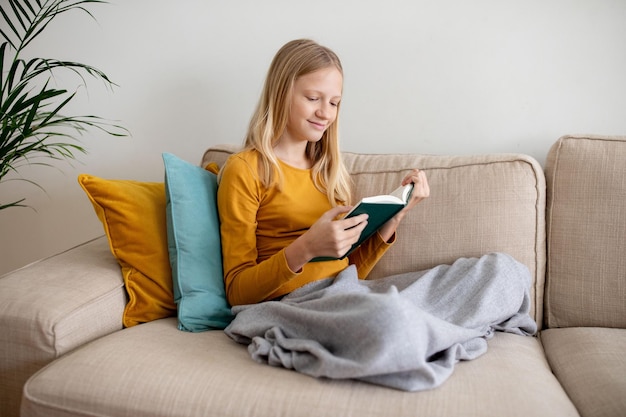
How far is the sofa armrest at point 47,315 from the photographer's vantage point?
1.36 metres

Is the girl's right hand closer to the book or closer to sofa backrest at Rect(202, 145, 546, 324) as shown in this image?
the book

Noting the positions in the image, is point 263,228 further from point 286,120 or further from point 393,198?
point 393,198

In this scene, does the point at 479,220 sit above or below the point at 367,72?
below

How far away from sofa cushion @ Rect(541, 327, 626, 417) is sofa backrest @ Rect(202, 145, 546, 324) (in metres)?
0.17

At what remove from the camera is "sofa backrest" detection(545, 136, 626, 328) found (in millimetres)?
1601

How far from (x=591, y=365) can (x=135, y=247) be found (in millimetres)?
1128

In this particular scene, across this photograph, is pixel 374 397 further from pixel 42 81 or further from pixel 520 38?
pixel 42 81

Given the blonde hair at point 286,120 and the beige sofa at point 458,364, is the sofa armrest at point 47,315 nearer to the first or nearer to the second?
the beige sofa at point 458,364

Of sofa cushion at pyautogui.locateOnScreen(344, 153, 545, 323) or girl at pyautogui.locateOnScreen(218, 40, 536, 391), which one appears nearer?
girl at pyautogui.locateOnScreen(218, 40, 536, 391)

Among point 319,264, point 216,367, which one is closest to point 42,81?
point 319,264

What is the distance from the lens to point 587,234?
1.64 m

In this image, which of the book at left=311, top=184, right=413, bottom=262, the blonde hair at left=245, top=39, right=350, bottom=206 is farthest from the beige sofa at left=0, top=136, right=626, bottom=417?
the book at left=311, top=184, right=413, bottom=262

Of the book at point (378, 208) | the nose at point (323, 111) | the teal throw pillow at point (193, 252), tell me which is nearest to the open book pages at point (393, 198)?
the book at point (378, 208)

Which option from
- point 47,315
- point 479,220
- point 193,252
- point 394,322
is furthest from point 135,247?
point 479,220
